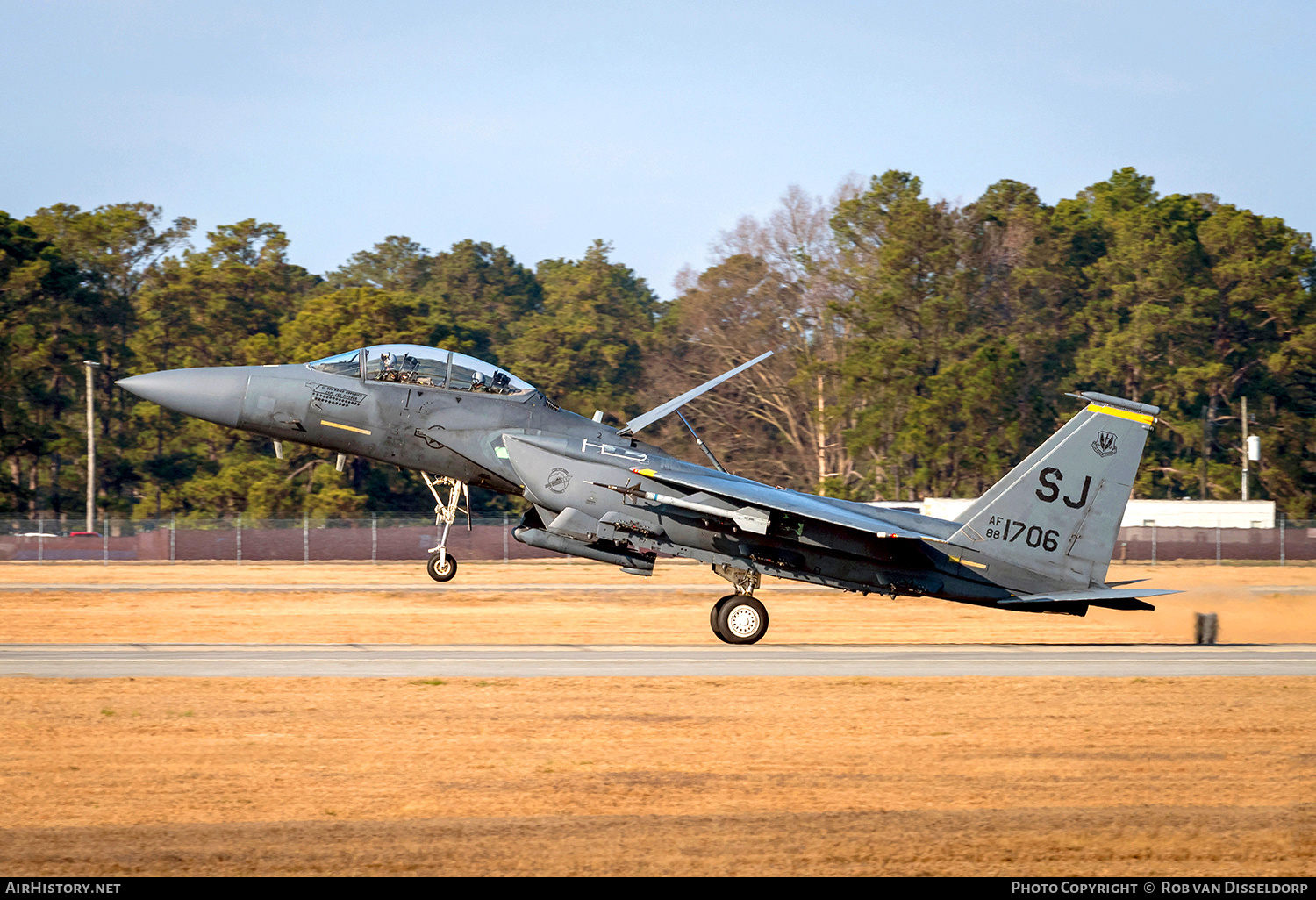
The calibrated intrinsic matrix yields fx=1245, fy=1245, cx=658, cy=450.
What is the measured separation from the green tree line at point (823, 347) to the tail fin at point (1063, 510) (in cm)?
4055

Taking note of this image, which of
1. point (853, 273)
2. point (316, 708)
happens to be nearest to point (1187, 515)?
point (853, 273)

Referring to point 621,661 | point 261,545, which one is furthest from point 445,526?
point 261,545

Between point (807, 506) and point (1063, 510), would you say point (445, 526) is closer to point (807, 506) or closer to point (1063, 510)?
point (807, 506)

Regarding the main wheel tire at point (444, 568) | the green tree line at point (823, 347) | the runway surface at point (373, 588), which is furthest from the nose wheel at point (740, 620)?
the green tree line at point (823, 347)

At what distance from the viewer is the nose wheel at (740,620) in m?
21.2

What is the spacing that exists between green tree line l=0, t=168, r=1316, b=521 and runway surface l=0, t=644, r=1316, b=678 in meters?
40.1

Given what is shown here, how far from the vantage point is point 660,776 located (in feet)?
36.9

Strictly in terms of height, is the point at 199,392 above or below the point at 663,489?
above

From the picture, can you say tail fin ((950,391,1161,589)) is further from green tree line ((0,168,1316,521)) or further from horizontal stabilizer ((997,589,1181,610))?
green tree line ((0,168,1316,521))

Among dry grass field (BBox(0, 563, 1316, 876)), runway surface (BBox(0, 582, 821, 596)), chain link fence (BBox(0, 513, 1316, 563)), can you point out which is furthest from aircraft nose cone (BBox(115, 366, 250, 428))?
chain link fence (BBox(0, 513, 1316, 563))

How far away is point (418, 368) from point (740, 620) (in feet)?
22.5

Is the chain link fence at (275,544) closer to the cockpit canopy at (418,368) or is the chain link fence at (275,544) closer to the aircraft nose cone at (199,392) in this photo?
the cockpit canopy at (418,368)

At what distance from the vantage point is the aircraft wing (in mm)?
19328
